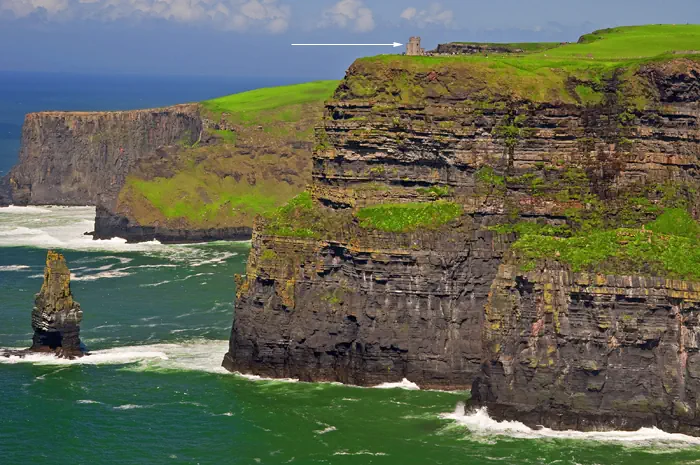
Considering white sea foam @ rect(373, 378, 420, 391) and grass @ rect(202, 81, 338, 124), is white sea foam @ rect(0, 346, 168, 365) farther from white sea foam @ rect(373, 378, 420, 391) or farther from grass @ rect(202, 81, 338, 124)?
grass @ rect(202, 81, 338, 124)

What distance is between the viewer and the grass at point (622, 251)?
79938mm

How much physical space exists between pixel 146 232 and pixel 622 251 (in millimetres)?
83919

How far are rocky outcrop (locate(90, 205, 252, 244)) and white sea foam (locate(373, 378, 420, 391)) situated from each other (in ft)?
234

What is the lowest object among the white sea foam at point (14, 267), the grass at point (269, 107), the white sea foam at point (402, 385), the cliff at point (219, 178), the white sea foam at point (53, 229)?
the white sea foam at point (402, 385)

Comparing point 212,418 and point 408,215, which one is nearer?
point 212,418

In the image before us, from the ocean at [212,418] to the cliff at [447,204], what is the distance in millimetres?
2844

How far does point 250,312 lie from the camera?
301 feet

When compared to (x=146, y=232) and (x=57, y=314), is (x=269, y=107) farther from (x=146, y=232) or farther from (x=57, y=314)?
(x=57, y=314)

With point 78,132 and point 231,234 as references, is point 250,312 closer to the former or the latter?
point 231,234

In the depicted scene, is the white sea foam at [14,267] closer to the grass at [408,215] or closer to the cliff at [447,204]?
the cliff at [447,204]

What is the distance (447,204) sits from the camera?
91.4m

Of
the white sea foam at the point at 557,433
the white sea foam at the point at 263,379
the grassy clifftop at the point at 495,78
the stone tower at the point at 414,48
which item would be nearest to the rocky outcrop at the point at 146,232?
the stone tower at the point at 414,48

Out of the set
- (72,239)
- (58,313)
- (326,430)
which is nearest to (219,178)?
(72,239)

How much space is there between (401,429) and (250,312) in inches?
618
